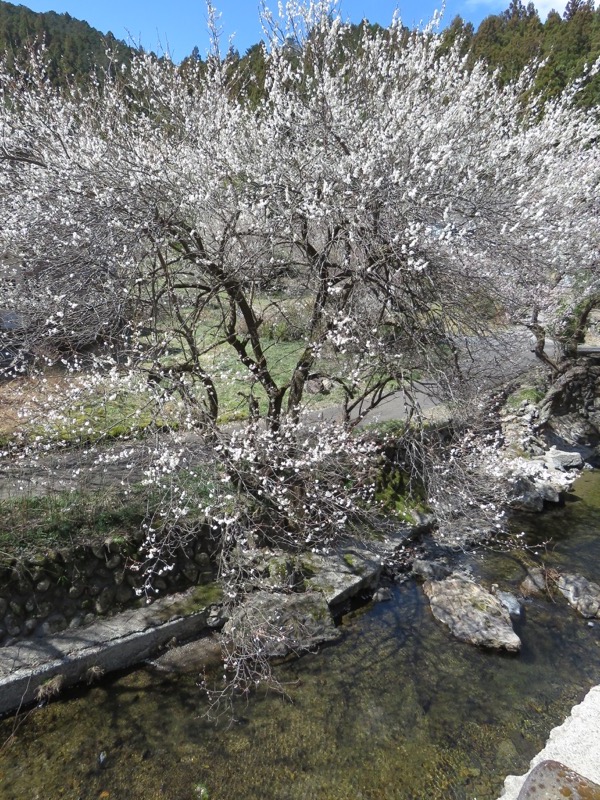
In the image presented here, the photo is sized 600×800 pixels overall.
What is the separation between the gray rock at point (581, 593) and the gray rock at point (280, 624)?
294cm

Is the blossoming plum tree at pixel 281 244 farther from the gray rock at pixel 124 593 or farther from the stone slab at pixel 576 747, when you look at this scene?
the stone slab at pixel 576 747

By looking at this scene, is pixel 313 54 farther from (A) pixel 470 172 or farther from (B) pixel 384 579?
(B) pixel 384 579

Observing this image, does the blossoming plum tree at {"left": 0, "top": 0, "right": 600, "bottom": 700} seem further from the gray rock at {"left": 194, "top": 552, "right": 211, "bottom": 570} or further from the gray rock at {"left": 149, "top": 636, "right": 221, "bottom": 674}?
the gray rock at {"left": 149, "top": 636, "right": 221, "bottom": 674}

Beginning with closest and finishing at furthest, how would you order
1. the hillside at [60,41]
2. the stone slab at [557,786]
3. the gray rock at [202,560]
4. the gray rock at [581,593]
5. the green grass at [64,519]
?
1. the stone slab at [557,786]
2. the green grass at [64,519]
3. the gray rock at [202,560]
4. the gray rock at [581,593]
5. the hillside at [60,41]

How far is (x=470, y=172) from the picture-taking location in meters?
4.78

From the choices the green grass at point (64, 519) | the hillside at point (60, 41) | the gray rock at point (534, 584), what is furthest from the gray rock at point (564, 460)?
the hillside at point (60, 41)

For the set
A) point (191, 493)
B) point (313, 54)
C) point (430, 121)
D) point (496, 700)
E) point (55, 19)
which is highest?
point (55, 19)

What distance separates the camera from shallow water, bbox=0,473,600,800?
3574 millimetres

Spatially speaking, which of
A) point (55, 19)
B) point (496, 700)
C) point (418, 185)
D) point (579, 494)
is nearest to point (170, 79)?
point (418, 185)

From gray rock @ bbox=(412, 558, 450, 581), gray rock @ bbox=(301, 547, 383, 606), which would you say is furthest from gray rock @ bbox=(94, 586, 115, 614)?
gray rock @ bbox=(412, 558, 450, 581)

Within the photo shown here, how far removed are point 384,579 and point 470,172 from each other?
4796 mm

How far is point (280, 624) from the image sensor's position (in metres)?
4.93

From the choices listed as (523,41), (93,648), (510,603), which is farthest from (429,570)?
(523,41)

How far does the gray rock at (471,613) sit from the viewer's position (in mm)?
5025
